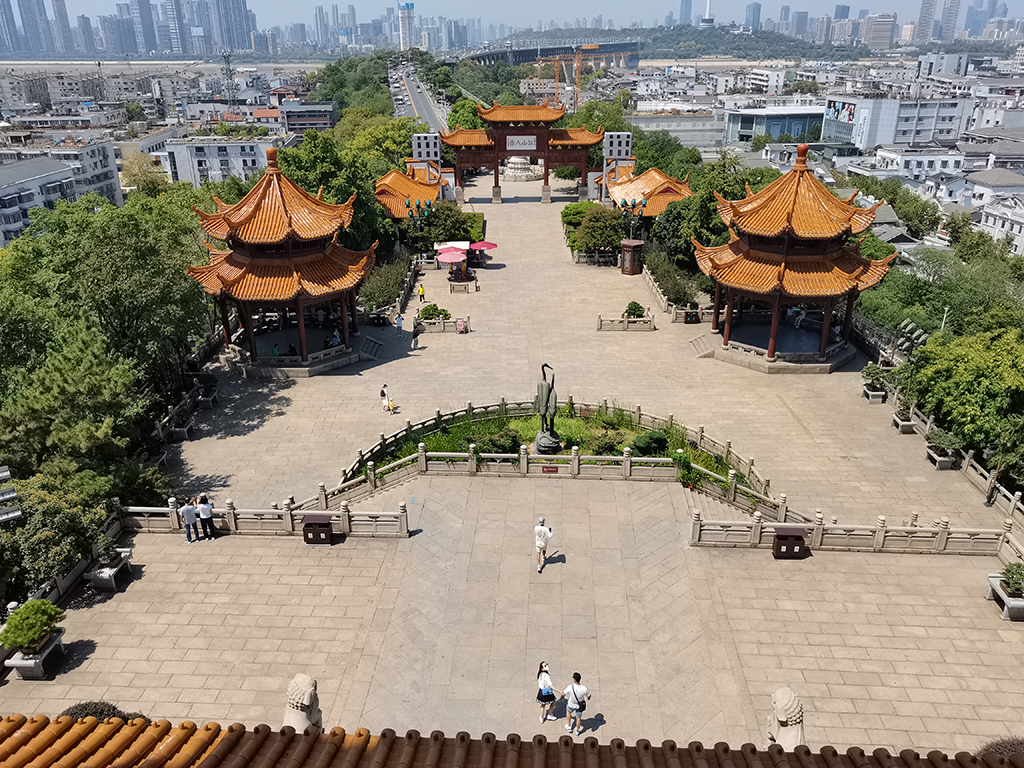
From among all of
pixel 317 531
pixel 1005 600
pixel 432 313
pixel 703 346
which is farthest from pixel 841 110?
pixel 317 531

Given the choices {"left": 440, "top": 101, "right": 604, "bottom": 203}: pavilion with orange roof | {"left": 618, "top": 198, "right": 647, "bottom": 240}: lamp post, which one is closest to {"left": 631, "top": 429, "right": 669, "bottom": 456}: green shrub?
{"left": 618, "top": 198, "right": 647, "bottom": 240}: lamp post

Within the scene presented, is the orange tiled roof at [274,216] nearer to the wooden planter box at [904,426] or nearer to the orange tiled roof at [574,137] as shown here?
the wooden planter box at [904,426]

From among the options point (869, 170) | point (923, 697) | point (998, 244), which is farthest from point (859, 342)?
point (869, 170)

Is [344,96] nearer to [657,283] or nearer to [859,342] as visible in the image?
[657,283]

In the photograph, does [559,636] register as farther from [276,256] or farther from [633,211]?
[633,211]

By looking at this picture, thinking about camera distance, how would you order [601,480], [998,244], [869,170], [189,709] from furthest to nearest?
[869,170] → [998,244] → [601,480] → [189,709]

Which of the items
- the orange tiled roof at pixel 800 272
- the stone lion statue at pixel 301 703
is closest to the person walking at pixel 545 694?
the stone lion statue at pixel 301 703

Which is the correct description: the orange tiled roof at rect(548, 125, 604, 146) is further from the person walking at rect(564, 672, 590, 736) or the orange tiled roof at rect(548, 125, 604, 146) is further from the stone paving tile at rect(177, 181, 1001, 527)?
the person walking at rect(564, 672, 590, 736)
